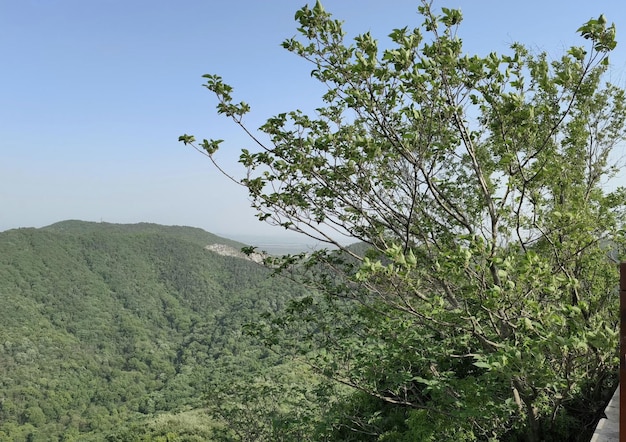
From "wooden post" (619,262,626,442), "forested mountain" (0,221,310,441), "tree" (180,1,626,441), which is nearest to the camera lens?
"wooden post" (619,262,626,442)

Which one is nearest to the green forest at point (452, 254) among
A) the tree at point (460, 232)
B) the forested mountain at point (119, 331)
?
the tree at point (460, 232)

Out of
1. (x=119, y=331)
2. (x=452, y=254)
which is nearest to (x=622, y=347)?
(x=452, y=254)

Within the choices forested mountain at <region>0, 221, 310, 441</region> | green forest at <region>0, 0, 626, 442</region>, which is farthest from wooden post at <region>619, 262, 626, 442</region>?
forested mountain at <region>0, 221, 310, 441</region>

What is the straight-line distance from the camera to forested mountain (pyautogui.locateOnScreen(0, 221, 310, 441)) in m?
56.5

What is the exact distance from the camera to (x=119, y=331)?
86.0m

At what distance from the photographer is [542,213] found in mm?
4688

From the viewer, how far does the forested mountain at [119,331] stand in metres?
Answer: 56.5

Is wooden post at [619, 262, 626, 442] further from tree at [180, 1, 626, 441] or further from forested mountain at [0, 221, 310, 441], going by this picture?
forested mountain at [0, 221, 310, 441]

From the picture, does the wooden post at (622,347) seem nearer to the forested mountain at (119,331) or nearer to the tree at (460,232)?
the tree at (460,232)

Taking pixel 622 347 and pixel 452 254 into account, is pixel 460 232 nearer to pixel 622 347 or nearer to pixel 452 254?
pixel 452 254

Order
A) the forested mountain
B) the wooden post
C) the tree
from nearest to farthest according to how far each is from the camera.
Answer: the wooden post → the tree → the forested mountain

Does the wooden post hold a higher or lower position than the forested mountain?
higher

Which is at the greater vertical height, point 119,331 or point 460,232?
point 460,232

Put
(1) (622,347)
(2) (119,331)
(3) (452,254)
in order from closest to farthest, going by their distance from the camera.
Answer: (1) (622,347) → (3) (452,254) → (2) (119,331)
